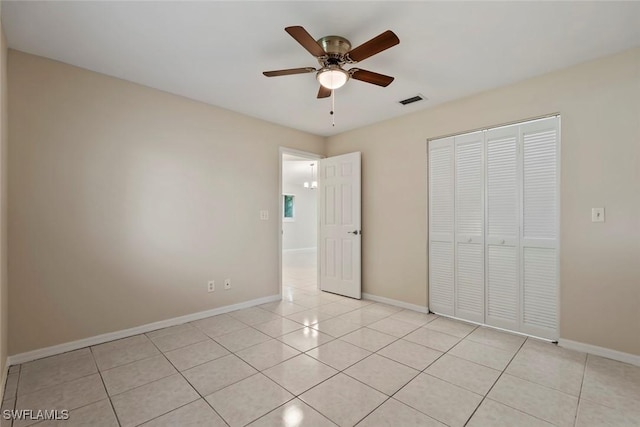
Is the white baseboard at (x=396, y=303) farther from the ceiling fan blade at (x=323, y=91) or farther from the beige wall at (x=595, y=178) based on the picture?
the ceiling fan blade at (x=323, y=91)

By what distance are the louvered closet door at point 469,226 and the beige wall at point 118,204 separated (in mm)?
2525

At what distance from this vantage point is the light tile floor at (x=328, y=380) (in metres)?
1.74

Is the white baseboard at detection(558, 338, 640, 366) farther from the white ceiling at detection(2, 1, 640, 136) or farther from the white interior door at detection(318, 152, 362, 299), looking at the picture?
the white ceiling at detection(2, 1, 640, 136)

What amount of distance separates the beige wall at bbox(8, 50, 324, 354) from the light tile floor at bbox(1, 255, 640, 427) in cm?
42

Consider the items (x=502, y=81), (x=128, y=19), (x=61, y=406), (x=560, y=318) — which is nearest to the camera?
(x=61, y=406)

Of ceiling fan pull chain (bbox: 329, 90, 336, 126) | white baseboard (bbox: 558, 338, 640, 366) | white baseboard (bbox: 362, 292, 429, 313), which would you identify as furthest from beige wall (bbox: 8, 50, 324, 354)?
white baseboard (bbox: 558, 338, 640, 366)

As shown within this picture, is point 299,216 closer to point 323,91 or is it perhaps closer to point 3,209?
point 323,91

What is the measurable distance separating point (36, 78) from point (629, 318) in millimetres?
5282

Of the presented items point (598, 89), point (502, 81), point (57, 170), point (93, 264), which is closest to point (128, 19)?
point (57, 170)

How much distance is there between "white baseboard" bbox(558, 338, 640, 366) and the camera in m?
2.32

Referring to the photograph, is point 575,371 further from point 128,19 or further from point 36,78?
point 36,78

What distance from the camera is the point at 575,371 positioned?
7.30ft

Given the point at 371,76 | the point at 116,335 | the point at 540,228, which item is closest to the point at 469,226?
the point at 540,228

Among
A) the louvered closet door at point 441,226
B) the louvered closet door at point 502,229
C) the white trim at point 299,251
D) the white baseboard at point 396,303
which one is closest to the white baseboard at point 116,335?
the white baseboard at point 396,303
